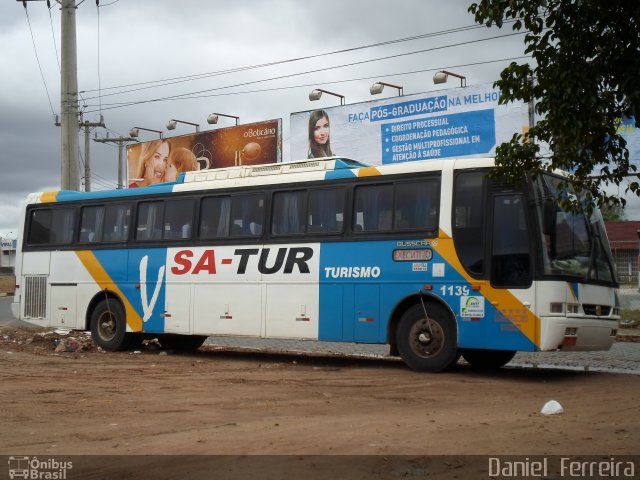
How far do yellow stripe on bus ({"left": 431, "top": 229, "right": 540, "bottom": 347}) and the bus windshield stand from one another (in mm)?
635

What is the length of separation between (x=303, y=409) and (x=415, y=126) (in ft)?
67.6

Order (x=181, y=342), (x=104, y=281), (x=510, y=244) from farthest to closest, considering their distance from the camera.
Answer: (x=181, y=342) < (x=104, y=281) < (x=510, y=244)

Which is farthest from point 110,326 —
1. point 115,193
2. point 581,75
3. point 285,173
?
point 581,75

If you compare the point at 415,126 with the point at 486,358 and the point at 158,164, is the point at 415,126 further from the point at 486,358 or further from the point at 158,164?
the point at 158,164

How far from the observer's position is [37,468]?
6.68m

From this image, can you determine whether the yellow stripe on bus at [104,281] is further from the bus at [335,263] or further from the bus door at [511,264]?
the bus door at [511,264]

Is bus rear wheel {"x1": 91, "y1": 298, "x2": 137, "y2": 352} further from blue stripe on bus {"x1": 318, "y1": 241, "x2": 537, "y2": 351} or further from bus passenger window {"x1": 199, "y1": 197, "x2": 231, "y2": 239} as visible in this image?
blue stripe on bus {"x1": 318, "y1": 241, "x2": 537, "y2": 351}

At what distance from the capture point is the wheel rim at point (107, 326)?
59.5 feet

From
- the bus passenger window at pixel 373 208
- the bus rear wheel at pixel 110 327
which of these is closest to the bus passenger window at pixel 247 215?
the bus passenger window at pixel 373 208

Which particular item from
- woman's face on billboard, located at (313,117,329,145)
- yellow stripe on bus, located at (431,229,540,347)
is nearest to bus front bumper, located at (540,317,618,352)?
yellow stripe on bus, located at (431,229,540,347)

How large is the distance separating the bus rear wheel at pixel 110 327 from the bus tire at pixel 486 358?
7326 mm

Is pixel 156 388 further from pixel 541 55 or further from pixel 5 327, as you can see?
pixel 5 327

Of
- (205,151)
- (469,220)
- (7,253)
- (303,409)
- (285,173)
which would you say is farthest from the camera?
(7,253)

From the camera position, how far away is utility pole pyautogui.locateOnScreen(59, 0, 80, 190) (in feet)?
74.7
